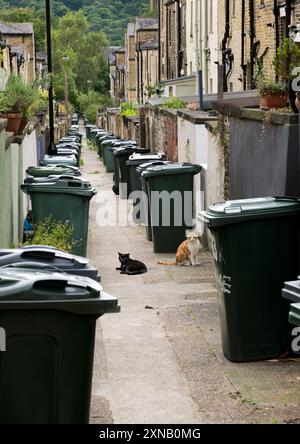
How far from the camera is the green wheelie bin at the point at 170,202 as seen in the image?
60.3ft

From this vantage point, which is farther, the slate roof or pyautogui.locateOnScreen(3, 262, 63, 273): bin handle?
the slate roof

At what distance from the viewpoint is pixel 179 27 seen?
4881cm

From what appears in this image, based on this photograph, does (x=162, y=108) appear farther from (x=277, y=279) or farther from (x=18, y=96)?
(x=277, y=279)

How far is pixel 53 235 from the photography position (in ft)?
52.3

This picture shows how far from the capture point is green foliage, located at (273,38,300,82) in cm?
1145

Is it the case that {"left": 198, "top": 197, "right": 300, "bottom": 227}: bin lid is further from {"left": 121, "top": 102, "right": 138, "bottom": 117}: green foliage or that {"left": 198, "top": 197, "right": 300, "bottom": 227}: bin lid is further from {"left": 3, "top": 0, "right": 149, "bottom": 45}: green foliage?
{"left": 3, "top": 0, "right": 149, "bottom": 45}: green foliage

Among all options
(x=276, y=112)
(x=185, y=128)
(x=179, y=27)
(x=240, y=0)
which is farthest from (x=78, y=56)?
(x=276, y=112)

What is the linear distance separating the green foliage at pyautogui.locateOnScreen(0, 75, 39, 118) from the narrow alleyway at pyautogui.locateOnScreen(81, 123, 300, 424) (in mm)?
3631

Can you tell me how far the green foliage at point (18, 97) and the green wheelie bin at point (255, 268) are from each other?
7395 millimetres

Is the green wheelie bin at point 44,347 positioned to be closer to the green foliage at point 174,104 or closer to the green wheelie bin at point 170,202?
the green wheelie bin at point 170,202

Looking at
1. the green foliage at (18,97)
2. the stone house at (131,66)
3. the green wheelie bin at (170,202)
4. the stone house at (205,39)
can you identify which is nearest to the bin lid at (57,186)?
the green foliage at (18,97)

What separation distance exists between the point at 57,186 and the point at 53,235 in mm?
1185

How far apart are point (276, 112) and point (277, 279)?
234cm

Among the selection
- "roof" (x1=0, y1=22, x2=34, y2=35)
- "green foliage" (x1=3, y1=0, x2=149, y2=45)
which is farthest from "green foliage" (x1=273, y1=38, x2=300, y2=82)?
"green foliage" (x1=3, y1=0, x2=149, y2=45)
